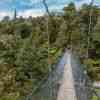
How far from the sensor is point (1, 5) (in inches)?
238

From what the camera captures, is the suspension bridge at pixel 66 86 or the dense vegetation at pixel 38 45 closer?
the suspension bridge at pixel 66 86

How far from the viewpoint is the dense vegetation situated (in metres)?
4.61

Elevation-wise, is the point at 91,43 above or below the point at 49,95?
above

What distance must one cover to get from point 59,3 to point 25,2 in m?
0.78

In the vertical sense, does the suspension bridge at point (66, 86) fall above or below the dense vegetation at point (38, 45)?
below

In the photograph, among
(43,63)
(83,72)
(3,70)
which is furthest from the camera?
(43,63)

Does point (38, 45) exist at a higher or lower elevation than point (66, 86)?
higher

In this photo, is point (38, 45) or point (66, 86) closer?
point (66, 86)

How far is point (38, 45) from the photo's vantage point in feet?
19.2

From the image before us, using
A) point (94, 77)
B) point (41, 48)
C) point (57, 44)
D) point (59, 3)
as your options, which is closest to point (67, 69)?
point (94, 77)

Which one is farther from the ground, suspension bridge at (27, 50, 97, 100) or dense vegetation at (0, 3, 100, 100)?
dense vegetation at (0, 3, 100, 100)

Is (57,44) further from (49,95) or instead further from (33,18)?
(49,95)

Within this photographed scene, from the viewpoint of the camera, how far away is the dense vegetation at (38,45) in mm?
4613

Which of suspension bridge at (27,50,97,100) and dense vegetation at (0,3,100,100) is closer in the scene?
suspension bridge at (27,50,97,100)
